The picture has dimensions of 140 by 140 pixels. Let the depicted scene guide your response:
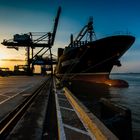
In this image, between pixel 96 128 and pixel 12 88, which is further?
pixel 12 88

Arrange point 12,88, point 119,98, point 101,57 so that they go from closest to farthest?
point 119,98 → point 12,88 → point 101,57

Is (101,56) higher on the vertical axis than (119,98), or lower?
higher

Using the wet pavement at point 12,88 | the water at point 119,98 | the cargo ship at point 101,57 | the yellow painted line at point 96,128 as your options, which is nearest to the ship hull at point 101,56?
the cargo ship at point 101,57

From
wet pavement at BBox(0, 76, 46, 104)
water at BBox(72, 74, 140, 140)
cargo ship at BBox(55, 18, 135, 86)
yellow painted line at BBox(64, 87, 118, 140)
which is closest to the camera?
yellow painted line at BBox(64, 87, 118, 140)

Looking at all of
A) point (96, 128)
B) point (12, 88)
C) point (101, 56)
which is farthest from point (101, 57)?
point (96, 128)


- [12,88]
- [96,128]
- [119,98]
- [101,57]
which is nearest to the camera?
[96,128]

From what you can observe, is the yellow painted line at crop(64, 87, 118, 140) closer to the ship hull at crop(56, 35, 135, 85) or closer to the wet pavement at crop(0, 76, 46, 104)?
the wet pavement at crop(0, 76, 46, 104)

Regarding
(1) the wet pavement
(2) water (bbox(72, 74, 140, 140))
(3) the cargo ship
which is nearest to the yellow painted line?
(2) water (bbox(72, 74, 140, 140))

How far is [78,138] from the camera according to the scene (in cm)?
665

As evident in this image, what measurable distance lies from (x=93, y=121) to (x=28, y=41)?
241 feet

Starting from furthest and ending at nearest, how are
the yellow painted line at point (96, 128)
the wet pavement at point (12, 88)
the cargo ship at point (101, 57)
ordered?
the cargo ship at point (101, 57), the wet pavement at point (12, 88), the yellow painted line at point (96, 128)

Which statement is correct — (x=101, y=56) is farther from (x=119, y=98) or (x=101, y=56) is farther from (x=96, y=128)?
(x=96, y=128)

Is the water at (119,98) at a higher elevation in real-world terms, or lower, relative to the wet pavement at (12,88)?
lower

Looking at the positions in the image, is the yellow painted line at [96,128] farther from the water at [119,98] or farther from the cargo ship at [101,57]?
the cargo ship at [101,57]
